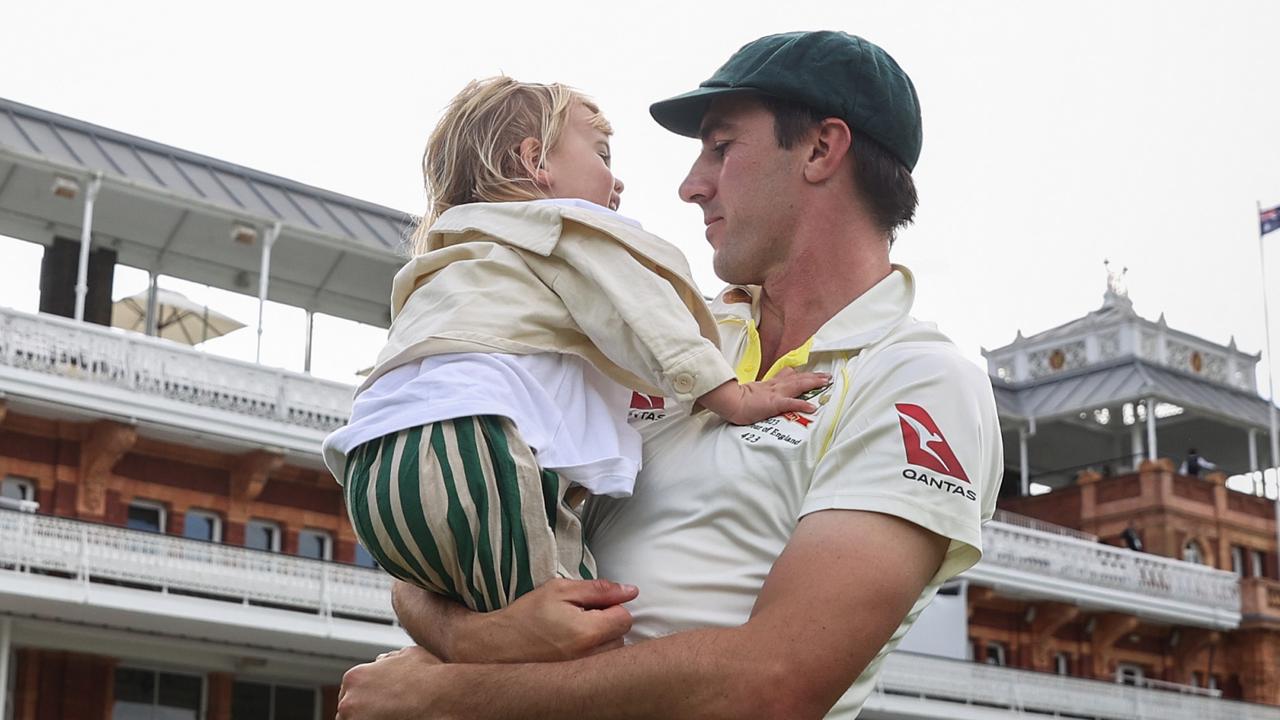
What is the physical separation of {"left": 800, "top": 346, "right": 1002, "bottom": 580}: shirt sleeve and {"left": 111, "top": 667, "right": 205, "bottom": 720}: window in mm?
22373

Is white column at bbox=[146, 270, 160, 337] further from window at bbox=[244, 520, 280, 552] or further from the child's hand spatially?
the child's hand

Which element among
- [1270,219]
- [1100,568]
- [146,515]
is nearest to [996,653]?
[1100,568]

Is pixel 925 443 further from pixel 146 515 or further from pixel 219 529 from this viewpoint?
pixel 219 529

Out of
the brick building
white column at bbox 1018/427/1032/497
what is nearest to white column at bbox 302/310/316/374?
the brick building

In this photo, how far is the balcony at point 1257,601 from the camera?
128 feet

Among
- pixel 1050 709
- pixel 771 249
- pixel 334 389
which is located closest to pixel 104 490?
pixel 334 389

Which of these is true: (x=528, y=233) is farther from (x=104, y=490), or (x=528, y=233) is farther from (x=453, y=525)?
(x=104, y=490)

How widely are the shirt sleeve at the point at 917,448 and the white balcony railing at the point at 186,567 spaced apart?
2047 centimetres

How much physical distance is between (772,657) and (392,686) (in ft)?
2.22

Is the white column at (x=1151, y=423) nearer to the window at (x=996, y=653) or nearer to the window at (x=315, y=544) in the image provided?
the window at (x=996, y=653)

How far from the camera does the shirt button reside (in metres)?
3.43

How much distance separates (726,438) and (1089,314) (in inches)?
1609

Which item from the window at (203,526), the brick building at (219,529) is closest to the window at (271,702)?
the brick building at (219,529)

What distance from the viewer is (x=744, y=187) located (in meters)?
3.69
